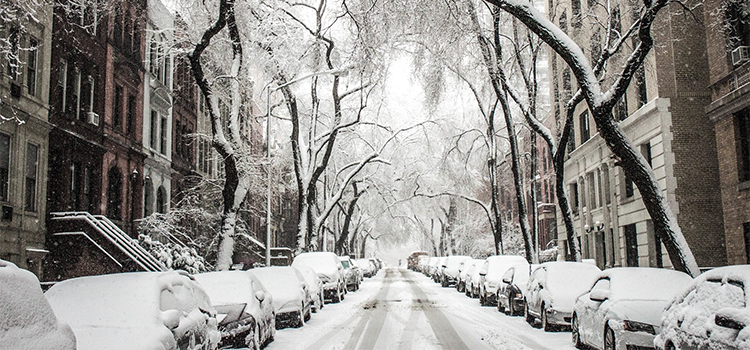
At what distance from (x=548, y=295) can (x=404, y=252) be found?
564 feet

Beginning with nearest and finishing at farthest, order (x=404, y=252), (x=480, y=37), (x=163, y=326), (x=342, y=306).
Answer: (x=163, y=326) → (x=480, y=37) → (x=342, y=306) → (x=404, y=252)

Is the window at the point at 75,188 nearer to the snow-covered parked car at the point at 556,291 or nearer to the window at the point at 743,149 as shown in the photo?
the snow-covered parked car at the point at 556,291

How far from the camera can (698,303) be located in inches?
300

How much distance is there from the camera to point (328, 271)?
24781mm

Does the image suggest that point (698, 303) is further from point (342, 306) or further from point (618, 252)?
point (618, 252)

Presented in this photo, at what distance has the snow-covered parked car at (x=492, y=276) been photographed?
22625 mm

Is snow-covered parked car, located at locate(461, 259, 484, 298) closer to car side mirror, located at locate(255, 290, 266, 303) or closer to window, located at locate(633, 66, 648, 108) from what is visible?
window, located at locate(633, 66, 648, 108)

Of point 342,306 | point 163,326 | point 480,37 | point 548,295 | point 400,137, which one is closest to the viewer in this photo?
point 163,326

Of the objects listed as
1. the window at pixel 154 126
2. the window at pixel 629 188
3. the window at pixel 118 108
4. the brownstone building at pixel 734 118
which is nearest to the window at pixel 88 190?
the window at pixel 118 108

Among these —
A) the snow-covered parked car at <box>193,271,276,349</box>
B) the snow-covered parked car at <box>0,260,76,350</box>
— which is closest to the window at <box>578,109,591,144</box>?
the snow-covered parked car at <box>193,271,276,349</box>

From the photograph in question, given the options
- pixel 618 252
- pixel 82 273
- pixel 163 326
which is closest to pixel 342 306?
pixel 82 273

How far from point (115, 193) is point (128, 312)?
892 inches

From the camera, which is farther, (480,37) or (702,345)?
(480,37)

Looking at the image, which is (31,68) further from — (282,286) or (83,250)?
(282,286)
